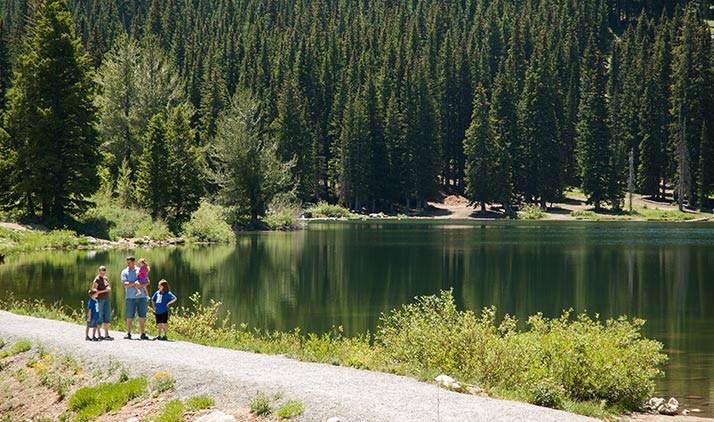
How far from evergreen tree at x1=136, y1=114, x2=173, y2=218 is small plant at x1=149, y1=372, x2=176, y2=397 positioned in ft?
162

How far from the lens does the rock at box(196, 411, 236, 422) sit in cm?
1213

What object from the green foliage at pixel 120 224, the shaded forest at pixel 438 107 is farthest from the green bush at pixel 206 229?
the shaded forest at pixel 438 107

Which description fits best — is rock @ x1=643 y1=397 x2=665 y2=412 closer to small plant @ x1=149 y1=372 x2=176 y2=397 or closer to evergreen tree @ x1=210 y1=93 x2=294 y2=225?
small plant @ x1=149 y1=372 x2=176 y2=397

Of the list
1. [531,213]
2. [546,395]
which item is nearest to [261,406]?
[546,395]

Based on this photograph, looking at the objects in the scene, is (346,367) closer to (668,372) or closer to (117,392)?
(117,392)

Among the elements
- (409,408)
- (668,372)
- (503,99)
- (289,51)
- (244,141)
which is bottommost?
(668,372)

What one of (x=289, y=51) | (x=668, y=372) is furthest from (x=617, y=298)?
(x=289, y=51)

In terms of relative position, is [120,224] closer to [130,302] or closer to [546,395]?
[130,302]

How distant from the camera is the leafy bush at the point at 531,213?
107m

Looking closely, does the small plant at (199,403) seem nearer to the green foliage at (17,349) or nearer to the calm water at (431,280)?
the green foliage at (17,349)

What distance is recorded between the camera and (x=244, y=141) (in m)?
81.6

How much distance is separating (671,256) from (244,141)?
1826 inches

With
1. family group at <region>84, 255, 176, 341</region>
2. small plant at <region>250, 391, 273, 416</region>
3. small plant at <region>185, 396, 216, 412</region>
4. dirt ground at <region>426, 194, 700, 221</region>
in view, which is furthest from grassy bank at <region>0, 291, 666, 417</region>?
dirt ground at <region>426, 194, 700, 221</region>

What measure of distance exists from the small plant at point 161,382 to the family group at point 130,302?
4.00 m
